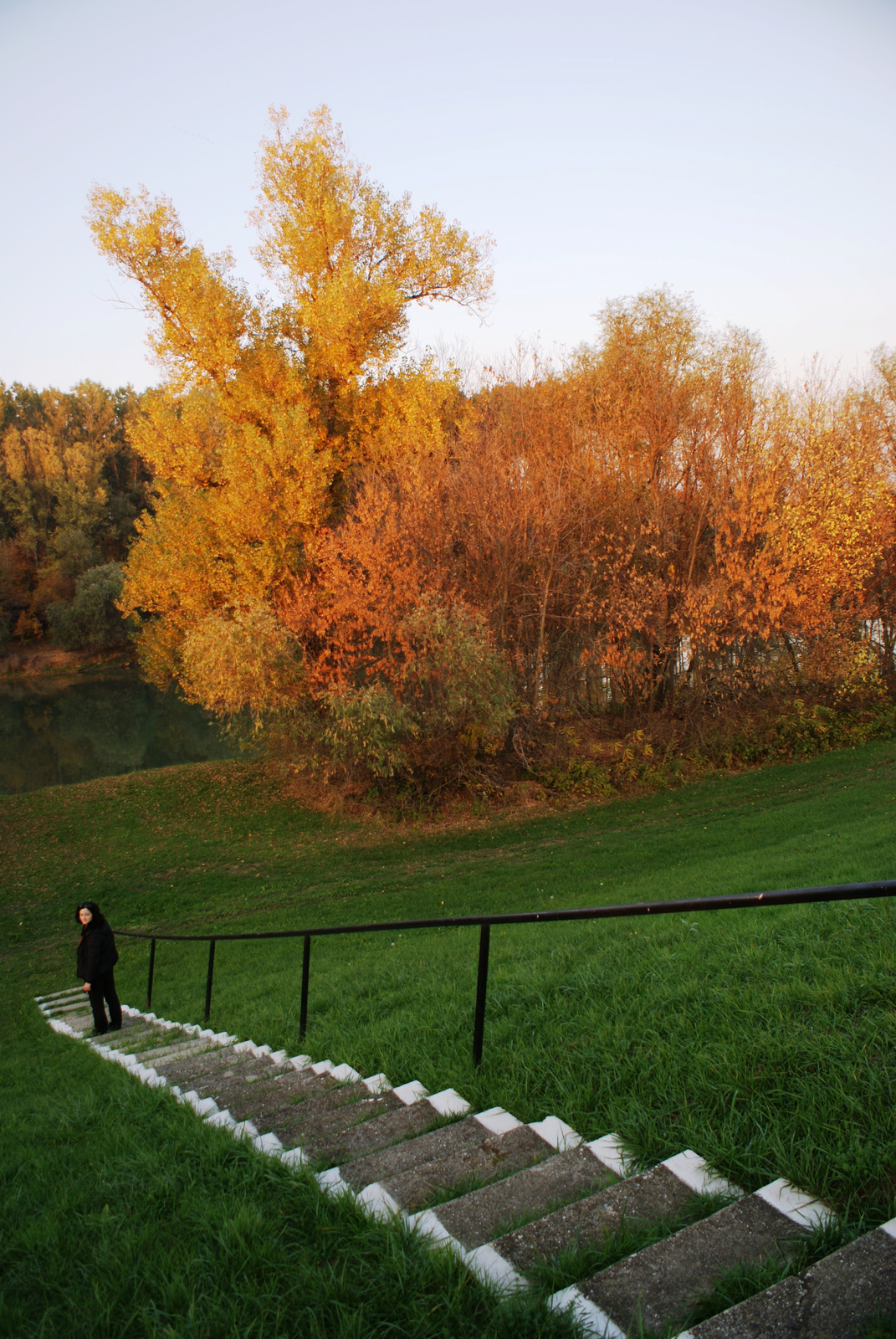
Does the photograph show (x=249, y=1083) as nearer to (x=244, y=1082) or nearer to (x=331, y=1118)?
(x=244, y=1082)

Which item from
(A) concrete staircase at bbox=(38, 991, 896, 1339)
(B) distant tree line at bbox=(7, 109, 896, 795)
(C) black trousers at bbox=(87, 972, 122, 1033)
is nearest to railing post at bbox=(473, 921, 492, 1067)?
(A) concrete staircase at bbox=(38, 991, 896, 1339)

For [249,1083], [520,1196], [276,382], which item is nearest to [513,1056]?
[520,1196]

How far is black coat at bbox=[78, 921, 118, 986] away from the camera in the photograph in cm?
763

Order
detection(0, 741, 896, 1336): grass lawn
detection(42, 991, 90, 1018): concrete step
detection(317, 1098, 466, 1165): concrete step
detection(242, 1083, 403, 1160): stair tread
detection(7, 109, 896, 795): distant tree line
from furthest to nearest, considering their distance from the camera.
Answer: detection(7, 109, 896, 795): distant tree line, detection(42, 991, 90, 1018): concrete step, detection(242, 1083, 403, 1160): stair tread, detection(317, 1098, 466, 1165): concrete step, detection(0, 741, 896, 1336): grass lawn

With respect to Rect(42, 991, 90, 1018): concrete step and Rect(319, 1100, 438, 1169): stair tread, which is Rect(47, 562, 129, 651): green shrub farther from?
Rect(319, 1100, 438, 1169): stair tread

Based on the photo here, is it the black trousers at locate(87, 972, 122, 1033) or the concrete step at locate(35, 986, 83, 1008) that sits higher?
the black trousers at locate(87, 972, 122, 1033)

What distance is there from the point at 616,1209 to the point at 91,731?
37917 millimetres

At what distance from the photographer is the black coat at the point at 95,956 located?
7.63 m

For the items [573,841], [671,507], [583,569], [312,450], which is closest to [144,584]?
[312,450]

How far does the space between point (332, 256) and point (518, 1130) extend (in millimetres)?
20807

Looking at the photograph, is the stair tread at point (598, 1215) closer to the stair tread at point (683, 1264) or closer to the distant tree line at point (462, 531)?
the stair tread at point (683, 1264)

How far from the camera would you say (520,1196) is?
2.14 metres

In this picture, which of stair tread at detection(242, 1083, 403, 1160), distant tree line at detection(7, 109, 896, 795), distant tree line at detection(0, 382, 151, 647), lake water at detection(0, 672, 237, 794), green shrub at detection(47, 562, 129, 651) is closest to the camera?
stair tread at detection(242, 1083, 403, 1160)

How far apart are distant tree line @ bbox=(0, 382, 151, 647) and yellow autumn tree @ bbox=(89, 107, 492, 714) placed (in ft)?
105
